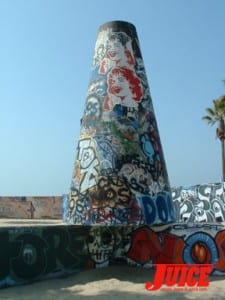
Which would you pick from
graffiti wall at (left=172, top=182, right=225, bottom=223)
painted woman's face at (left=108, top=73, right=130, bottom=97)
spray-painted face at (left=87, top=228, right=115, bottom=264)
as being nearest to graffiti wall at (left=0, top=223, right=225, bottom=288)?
spray-painted face at (left=87, top=228, right=115, bottom=264)

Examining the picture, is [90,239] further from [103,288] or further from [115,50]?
[115,50]

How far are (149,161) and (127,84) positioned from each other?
239 centimetres

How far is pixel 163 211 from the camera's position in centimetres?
1244

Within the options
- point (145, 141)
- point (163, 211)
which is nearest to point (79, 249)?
point (163, 211)

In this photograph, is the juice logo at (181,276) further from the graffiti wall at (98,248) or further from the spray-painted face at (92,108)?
the spray-painted face at (92,108)

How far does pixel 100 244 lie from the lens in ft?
41.2

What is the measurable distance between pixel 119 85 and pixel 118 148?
6.35ft

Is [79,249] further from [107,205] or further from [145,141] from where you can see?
[145,141]

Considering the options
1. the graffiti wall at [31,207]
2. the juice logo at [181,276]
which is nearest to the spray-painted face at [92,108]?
the juice logo at [181,276]

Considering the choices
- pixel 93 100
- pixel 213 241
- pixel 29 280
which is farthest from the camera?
pixel 93 100

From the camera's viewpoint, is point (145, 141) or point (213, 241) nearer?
point (213, 241)

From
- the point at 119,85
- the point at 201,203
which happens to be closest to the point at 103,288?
the point at 119,85

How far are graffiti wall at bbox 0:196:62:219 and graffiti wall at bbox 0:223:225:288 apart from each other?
27.5 m

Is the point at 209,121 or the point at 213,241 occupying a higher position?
the point at 209,121
